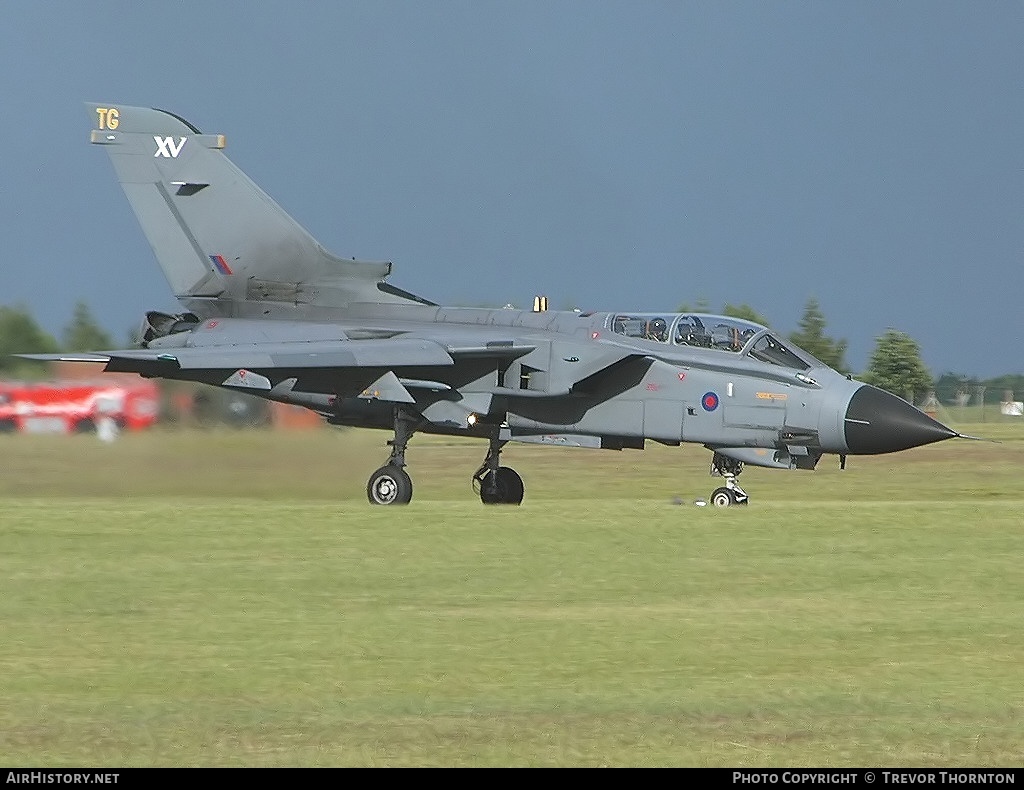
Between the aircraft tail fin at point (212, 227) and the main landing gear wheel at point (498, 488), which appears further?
the aircraft tail fin at point (212, 227)

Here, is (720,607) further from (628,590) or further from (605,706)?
(605,706)

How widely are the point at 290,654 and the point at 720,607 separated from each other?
10.6 feet

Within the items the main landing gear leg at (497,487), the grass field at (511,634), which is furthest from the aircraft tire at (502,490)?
the grass field at (511,634)

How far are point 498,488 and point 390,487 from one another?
2031mm

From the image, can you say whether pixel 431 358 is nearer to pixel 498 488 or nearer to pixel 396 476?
pixel 396 476

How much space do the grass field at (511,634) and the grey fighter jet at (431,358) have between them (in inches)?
49.4

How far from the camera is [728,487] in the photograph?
20453mm

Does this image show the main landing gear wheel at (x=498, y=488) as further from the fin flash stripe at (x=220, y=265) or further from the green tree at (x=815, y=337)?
the green tree at (x=815, y=337)

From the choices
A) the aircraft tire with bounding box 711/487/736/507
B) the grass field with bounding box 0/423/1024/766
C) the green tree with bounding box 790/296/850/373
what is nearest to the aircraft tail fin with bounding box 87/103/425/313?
the grass field with bounding box 0/423/1024/766

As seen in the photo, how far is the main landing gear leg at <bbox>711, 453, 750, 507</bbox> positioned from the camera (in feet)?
66.8

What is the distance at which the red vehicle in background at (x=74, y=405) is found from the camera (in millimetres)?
23203

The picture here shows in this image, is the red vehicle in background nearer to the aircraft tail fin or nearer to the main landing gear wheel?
the aircraft tail fin

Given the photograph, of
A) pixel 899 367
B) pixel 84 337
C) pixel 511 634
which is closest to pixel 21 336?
pixel 84 337

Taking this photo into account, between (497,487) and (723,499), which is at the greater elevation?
(723,499)
